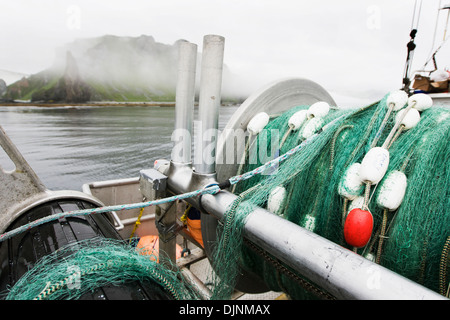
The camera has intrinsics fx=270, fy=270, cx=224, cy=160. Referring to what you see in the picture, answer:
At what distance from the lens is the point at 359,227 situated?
1339 mm

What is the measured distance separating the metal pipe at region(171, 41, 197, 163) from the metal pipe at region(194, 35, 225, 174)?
198 millimetres

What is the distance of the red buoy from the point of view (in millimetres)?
1337

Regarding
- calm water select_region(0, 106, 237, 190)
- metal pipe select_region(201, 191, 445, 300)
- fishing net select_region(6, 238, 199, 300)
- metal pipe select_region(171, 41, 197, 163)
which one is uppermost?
metal pipe select_region(171, 41, 197, 163)

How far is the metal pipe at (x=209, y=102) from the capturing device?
1.74 meters

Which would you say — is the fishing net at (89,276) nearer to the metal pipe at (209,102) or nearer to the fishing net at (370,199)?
the fishing net at (370,199)

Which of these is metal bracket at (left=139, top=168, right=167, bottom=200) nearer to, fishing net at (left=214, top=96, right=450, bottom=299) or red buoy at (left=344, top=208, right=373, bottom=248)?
fishing net at (left=214, top=96, right=450, bottom=299)

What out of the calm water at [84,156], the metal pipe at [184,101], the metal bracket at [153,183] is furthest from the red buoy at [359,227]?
the calm water at [84,156]

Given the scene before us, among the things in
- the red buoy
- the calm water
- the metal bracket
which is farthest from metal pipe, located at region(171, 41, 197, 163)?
the calm water

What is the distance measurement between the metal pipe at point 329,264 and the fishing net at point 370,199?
6.5 inches

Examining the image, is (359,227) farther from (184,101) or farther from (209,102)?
(184,101)

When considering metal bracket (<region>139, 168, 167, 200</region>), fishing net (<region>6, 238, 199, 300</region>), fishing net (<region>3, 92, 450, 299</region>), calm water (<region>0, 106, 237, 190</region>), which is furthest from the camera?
calm water (<region>0, 106, 237, 190</region>)

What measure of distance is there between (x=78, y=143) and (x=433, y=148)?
21.4m

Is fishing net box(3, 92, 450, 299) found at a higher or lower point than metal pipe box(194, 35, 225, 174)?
lower
